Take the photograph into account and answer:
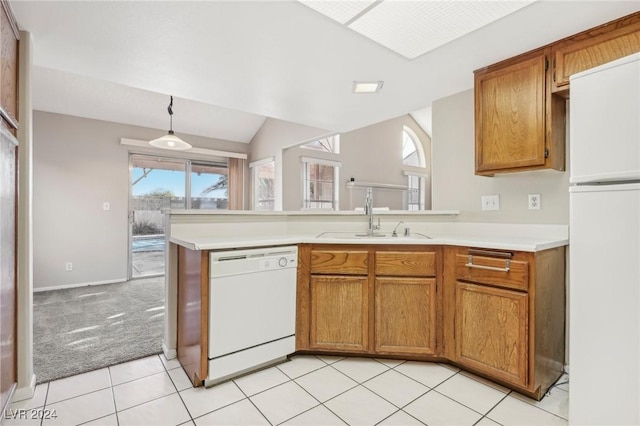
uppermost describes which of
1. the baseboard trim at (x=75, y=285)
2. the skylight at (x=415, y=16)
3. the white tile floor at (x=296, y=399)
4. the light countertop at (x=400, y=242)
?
the skylight at (x=415, y=16)

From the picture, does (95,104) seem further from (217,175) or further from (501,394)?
(501,394)

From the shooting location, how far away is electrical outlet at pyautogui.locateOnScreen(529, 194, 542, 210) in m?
2.15

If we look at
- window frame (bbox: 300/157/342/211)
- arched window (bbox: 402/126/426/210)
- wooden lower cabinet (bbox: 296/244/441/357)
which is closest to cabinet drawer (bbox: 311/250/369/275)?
wooden lower cabinet (bbox: 296/244/441/357)

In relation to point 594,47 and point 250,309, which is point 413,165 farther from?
point 250,309

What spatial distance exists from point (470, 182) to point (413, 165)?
200 inches

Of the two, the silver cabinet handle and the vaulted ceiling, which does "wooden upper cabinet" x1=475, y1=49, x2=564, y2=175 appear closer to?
the vaulted ceiling

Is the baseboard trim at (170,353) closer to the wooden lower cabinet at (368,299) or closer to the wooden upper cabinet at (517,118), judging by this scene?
the wooden lower cabinet at (368,299)

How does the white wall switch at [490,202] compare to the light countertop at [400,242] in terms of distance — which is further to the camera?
the white wall switch at [490,202]

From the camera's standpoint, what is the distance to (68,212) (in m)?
4.31

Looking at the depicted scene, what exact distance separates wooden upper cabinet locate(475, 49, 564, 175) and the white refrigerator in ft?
2.29

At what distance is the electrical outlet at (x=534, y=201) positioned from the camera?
2.15 m

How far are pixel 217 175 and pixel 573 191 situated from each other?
556cm

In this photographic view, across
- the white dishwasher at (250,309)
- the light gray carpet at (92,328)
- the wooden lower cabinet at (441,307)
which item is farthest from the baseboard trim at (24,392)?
the wooden lower cabinet at (441,307)

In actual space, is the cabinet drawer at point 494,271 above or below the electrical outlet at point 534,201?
below
